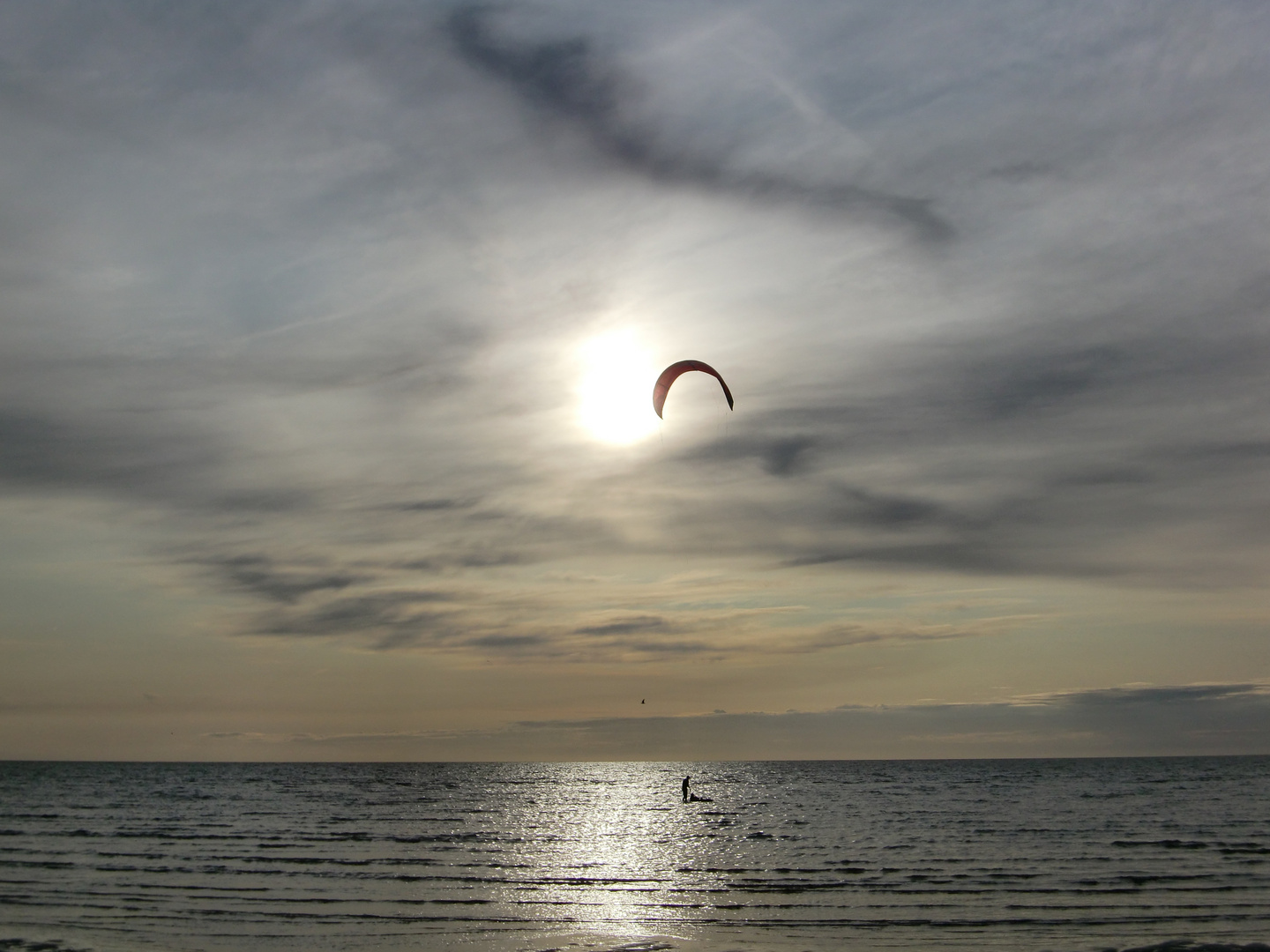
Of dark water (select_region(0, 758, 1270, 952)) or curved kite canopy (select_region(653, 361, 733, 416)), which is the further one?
curved kite canopy (select_region(653, 361, 733, 416))

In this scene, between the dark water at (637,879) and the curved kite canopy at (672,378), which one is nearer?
the dark water at (637,879)

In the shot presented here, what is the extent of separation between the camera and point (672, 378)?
101 ft

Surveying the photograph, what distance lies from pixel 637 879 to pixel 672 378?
15768 millimetres

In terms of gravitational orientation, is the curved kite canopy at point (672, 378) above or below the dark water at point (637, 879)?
above

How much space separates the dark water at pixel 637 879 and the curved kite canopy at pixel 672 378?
14.5 m

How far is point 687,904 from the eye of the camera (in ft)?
78.1

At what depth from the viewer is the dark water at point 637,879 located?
20.1m

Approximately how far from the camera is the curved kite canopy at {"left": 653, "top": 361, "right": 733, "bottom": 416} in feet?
96.3

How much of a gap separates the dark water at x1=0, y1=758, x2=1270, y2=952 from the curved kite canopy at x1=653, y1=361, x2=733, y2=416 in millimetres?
14494

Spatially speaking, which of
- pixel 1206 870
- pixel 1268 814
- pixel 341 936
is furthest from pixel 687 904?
pixel 1268 814

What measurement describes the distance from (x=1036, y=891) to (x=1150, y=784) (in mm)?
73863

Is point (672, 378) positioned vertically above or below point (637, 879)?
above

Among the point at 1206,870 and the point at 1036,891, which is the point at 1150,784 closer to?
the point at 1206,870

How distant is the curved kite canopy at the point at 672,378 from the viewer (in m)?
29.4
